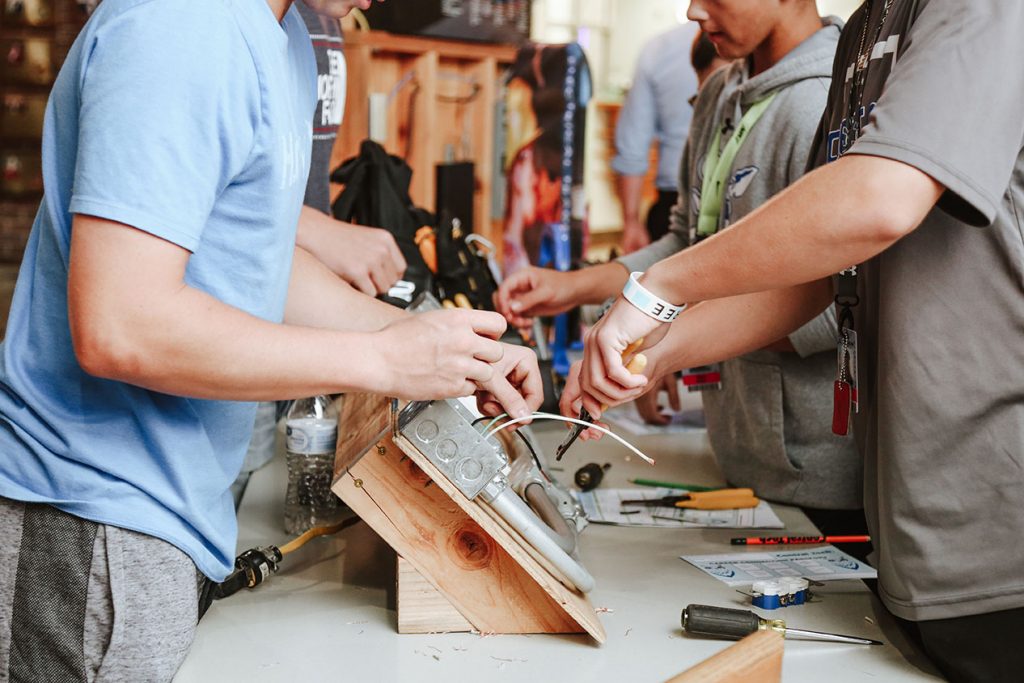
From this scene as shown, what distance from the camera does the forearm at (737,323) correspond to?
145cm

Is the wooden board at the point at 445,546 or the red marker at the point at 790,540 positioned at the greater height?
the wooden board at the point at 445,546

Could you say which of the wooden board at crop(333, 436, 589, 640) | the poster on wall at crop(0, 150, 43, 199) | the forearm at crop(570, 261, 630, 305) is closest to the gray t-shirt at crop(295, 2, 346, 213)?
the forearm at crop(570, 261, 630, 305)

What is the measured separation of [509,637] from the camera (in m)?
1.21

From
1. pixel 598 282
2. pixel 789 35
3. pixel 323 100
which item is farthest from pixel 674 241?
pixel 323 100

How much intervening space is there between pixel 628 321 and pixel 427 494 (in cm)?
31

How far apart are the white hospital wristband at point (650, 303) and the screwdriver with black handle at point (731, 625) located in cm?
34

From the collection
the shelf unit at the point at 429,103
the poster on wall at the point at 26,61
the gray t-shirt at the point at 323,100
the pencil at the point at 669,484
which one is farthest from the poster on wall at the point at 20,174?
the pencil at the point at 669,484

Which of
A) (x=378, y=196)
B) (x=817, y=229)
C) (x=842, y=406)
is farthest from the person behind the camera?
(x=378, y=196)

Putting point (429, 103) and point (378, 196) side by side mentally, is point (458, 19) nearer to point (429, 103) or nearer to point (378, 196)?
point (429, 103)

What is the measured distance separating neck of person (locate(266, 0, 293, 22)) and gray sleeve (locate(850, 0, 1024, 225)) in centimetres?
63

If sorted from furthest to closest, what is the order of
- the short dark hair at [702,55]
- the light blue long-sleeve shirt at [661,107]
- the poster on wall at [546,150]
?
the light blue long-sleeve shirt at [661,107]
the poster on wall at [546,150]
the short dark hair at [702,55]

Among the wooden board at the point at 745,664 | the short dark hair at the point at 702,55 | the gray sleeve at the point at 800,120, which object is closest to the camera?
the wooden board at the point at 745,664

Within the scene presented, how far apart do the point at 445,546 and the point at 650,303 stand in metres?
0.37

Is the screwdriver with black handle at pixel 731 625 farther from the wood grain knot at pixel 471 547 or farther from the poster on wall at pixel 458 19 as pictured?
the poster on wall at pixel 458 19
